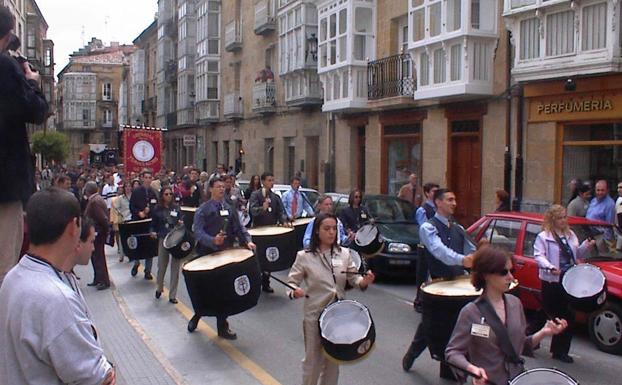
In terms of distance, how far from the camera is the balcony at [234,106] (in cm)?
3791

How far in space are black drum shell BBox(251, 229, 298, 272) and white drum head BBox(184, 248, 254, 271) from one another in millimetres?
2092

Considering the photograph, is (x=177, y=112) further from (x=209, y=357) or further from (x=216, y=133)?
(x=209, y=357)

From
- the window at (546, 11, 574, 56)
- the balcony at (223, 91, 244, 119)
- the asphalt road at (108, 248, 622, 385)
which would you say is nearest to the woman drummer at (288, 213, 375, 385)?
the asphalt road at (108, 248, 622, 385)

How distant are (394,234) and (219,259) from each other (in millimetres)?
6013

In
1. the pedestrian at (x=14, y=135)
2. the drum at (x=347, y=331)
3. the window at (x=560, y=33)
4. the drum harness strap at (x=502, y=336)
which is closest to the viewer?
the pedestrian at (x=14, y=135)

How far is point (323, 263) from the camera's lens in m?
6.39

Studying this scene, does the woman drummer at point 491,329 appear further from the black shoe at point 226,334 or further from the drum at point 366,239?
the drum at point 366,239

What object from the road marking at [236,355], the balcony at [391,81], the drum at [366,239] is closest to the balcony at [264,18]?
the balcony at [391,81]

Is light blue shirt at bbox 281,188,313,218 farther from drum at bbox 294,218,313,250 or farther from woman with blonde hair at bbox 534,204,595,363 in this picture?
woman with blonde hair at bbox 534,204,595,363

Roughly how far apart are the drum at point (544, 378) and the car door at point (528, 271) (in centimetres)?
596

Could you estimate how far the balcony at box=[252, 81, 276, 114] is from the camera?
3312 cm

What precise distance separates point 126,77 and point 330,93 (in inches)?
2523

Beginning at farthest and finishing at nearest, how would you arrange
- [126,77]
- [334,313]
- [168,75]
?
[126,77] < [168,75] < [334,313]

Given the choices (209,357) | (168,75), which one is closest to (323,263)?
(209,357)
